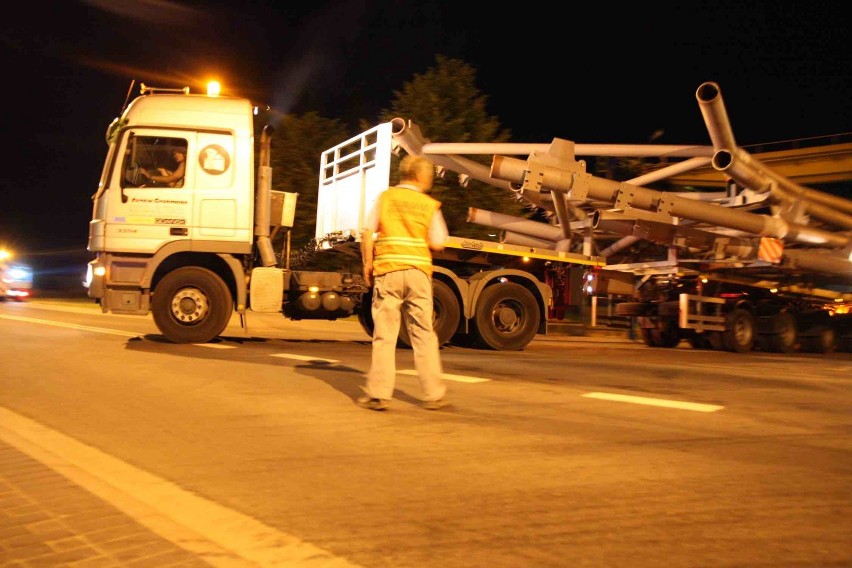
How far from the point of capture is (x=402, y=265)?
20.7 ft

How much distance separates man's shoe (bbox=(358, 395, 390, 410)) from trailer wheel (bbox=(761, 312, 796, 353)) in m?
13.7

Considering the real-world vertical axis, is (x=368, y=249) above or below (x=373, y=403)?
above

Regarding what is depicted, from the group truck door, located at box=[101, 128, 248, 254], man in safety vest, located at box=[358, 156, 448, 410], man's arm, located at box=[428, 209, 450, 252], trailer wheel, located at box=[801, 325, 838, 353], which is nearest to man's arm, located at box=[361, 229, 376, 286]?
man in safety vest, located at box=[358, 156, 448, 410]

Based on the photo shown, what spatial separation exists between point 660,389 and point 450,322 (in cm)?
538

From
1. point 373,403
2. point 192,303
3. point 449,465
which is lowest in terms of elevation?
point 449,465

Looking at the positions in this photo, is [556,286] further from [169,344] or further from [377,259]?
[377,259]

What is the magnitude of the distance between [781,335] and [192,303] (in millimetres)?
12404

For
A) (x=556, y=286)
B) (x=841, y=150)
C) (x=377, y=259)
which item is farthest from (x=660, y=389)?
(x=841, y=150)

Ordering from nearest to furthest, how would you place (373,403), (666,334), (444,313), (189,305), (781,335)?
(373,403) < (189,305) < (444,313) < (666,334) < (781,335)

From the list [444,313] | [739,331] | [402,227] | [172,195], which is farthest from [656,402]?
[739,331]

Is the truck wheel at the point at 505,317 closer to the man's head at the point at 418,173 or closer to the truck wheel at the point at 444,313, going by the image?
the truck wheel at the point at 444,313

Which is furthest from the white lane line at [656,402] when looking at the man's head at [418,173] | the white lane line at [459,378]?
the man's head at [418,173]

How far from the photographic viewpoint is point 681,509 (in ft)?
13.6

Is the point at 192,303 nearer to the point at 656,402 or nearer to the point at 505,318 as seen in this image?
the point at 505,318
